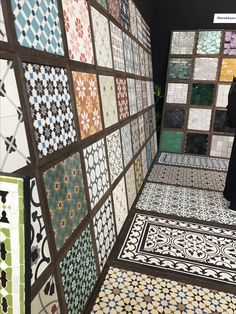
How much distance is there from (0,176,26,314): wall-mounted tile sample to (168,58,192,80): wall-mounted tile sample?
418 centimetres

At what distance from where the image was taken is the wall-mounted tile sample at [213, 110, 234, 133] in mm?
4293

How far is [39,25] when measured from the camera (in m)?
1.03

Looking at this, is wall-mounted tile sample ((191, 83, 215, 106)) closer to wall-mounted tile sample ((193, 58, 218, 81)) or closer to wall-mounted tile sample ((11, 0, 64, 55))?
wall-mounted tile sample ((193, 58, 218, 81))

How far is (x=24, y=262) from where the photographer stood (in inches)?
23.0

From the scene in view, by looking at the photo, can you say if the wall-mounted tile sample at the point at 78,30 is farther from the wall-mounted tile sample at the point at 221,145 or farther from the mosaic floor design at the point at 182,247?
the wall-mounted tile sample at the point at 221,145

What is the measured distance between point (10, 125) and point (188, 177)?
2.73 meters

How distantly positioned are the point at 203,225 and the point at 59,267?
1475mm

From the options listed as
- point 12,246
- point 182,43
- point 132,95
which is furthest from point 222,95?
point 12,246

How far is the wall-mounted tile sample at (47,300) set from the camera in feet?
3.17

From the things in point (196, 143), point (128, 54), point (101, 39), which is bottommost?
point (196, 143)

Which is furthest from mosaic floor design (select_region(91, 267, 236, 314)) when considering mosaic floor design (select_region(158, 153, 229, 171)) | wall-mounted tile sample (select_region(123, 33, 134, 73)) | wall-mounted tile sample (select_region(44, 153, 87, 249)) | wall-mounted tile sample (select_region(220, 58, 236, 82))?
wall-mounted tile sample (select_region(220, 58, 236, 82))

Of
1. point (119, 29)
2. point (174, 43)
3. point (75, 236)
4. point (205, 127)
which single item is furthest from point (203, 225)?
point (174, 43)

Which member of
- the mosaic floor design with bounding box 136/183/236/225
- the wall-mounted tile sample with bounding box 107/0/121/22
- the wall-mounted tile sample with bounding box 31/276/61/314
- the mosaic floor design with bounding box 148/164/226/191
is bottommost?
the mosaic floor design with bounding box 148/164/226/191

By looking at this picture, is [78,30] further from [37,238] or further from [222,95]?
[222,95]
